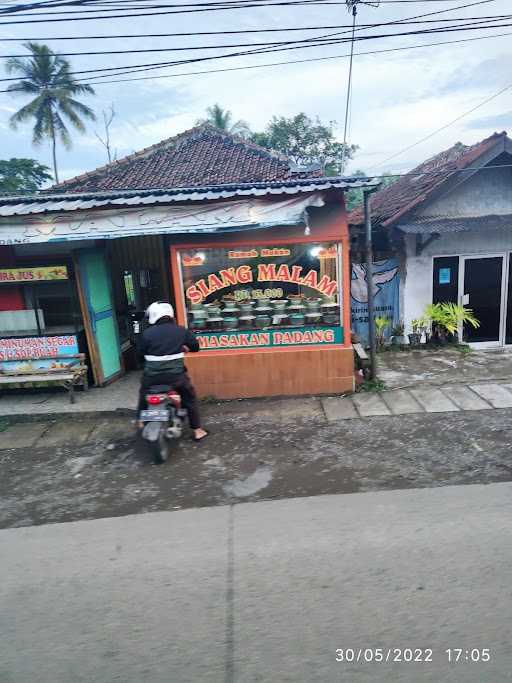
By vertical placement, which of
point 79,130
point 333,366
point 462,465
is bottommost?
point 462,465

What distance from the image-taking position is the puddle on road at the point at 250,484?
186 inches

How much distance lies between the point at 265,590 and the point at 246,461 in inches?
87.6

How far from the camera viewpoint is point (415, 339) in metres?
10.1

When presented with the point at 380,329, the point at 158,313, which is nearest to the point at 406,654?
the point at 158,313

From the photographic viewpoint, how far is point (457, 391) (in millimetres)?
7203

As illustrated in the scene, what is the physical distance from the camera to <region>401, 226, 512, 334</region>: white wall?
379 inches

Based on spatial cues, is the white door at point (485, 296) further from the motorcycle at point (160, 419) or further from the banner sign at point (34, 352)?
Answer: the banner sign at point (34, 352)

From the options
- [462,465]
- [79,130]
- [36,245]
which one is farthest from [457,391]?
[79,130]

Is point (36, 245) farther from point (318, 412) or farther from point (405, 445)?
point (405, 445)

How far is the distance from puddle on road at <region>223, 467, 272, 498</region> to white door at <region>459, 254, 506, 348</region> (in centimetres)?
687

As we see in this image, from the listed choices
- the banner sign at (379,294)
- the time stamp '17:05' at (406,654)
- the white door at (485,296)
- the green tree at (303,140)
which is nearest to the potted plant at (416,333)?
the banner sign at (379,294)

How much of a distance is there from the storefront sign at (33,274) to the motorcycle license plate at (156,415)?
3.63 metres

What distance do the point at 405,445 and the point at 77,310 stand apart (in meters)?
5.72

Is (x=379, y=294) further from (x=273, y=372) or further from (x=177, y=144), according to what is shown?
(x=177, y=144)
